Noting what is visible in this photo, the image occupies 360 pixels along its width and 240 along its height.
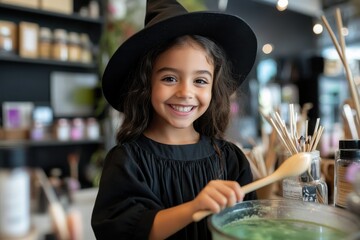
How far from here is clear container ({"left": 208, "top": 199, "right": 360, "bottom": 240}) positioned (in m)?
0.44

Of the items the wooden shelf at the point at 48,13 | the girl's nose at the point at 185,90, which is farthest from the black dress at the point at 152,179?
the wooden shelf at the point at 48,13

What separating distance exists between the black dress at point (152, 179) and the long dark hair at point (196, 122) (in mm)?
49

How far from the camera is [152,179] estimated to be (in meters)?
0.74

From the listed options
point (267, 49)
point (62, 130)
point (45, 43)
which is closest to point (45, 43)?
point (45, 43)

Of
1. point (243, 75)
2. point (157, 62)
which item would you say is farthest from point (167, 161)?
point (243, 75)

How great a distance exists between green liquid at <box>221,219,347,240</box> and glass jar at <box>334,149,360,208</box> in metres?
0.13

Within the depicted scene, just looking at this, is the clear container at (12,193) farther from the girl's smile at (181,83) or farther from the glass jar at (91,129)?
the glass jar at (91,129)

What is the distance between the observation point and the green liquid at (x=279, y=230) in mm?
456

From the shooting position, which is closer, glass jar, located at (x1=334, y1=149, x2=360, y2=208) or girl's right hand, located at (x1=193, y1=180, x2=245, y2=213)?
girl's right hand, located at (x1=193, y1=180, x2=245, y2=213)

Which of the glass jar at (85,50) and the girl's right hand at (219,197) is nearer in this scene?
the girl's right hand at (219,197)

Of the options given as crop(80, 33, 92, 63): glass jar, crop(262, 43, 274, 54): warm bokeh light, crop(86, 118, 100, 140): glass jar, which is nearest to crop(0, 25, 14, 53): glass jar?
crop(80, 33, 92, 63): glass jar

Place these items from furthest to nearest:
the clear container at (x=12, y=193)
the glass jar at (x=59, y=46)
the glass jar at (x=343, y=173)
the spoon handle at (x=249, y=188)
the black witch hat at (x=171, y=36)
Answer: the glass jar at (x=59, y=46) → the black witch hat at (x=171, y=36) → the glass jar at (x=343, y=173) → the spoon handle at (x=249, y=188) → the clear container at (x=12, y=193)

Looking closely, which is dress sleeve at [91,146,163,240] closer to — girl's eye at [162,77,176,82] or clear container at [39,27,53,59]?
girl's eye at [162,77,176,82]

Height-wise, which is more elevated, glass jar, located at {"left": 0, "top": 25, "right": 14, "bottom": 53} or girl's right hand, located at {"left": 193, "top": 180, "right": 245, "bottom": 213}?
glass jar, located at {"left": 0, "top": 25, "right": 14, "bottom": 53}
